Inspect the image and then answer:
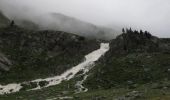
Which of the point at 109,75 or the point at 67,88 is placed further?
the point at 109,75

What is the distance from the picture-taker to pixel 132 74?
171 meters

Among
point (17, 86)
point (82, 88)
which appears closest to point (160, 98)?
point (82, 88)

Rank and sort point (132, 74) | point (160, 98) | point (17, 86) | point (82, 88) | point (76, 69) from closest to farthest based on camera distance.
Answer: point (160, 98)
point (82, 88)
point (132, 74)
point (17, 86)
point (76, 69)

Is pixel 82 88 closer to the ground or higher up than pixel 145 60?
closer to the ground

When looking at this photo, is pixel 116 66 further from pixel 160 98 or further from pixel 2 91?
pixel 160 98

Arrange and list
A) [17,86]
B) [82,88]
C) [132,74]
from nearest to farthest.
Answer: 1. [82,88]
2. [132,74]
3. [17,86]

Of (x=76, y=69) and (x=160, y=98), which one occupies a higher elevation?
(x=76, y=69)

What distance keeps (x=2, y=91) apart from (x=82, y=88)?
46.1m

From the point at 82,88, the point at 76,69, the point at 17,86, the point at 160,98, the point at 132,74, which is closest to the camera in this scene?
the point at 160,98

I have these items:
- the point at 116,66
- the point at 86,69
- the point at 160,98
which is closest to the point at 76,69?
the point at 86,69

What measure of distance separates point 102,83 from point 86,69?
34.2 m

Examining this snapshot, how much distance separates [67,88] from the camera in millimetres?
157250

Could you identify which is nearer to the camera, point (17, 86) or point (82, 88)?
point (82, 88)

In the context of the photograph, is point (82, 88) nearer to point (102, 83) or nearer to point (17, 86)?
point (102, 83)
